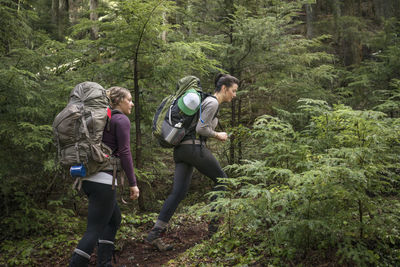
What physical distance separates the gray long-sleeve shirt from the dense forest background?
1.77 ft

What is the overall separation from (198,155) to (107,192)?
137 cm

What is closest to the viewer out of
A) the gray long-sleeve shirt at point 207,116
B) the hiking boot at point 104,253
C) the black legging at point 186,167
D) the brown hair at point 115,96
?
A: the brown hair at point 115,96

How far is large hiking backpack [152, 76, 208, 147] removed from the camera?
3846 mm

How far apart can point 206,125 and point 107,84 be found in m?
2.54

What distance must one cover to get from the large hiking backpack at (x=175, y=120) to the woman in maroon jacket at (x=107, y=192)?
2.07 feet

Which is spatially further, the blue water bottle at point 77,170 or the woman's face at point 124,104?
the woman's face at point 124,104

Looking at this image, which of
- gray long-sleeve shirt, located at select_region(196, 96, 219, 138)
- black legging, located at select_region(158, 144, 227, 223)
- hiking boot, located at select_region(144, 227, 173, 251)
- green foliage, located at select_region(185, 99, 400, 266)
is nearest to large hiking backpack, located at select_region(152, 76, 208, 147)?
gray long-sleeve shirt, located at select_region(196, 96, 219, 138)

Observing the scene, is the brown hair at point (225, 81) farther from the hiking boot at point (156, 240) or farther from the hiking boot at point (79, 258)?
the hiking boot at point (79, 258)

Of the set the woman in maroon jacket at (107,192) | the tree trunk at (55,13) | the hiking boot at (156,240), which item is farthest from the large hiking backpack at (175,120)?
the tree trunk at (55,13)

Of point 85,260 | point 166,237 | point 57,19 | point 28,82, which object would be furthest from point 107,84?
point 57,19

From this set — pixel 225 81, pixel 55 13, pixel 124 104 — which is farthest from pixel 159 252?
pixel 55 13

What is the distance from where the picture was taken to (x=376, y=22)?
55.6 feet

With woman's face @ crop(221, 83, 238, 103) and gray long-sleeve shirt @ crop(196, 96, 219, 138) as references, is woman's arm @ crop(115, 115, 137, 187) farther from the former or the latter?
woman's face @ crop(221, 83, 238, 103)

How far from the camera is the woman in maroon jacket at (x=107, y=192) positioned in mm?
2938
